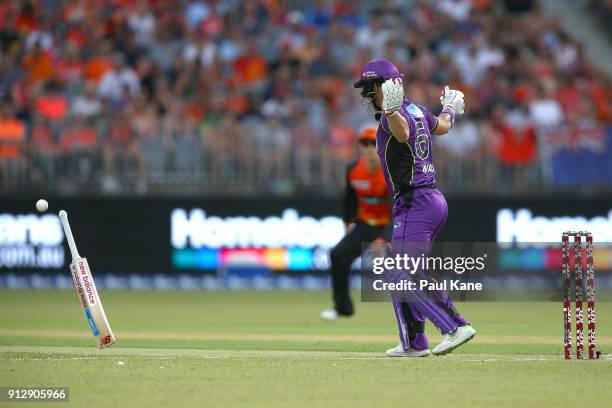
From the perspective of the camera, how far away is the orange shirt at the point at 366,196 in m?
16.1

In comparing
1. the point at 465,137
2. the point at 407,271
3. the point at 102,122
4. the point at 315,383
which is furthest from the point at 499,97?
the point at 315,383

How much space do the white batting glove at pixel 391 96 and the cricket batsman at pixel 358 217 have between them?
5.68m

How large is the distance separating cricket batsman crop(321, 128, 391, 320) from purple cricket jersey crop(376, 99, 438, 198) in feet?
16.5

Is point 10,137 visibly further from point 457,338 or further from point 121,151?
point 457,338

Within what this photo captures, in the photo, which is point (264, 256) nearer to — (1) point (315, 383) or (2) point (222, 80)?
(2) point (222, 80)

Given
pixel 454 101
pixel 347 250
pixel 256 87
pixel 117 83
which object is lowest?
pixel 347 250

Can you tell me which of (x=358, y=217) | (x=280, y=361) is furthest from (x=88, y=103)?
(x=280, y=361)

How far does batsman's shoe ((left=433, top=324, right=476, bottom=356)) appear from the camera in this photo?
10.7 metres

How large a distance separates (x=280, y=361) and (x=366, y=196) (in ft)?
18.5

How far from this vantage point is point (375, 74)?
1085 cm

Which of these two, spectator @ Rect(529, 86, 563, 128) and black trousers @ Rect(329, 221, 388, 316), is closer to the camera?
black trousers @ Rect(329, 221, 388, 316)

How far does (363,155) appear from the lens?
16000 mm

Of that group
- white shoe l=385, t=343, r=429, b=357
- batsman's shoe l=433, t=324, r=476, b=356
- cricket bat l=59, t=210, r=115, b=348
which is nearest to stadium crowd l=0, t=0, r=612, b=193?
white shoe l=385, t=343, r=429, b=357

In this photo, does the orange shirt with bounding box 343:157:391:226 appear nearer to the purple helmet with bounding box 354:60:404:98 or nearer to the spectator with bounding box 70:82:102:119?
the purple helmet with bounding box 354:60:404:98
